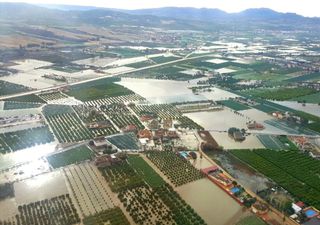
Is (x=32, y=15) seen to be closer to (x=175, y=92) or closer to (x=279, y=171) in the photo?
(x=175, y=92)

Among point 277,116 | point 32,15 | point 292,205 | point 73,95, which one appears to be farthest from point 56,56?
point 32,15

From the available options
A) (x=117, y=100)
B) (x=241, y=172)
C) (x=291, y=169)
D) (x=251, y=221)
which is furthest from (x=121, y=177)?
(x=117, y=100)

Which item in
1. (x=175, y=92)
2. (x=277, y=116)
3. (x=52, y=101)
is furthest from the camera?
(x=175, y=92)

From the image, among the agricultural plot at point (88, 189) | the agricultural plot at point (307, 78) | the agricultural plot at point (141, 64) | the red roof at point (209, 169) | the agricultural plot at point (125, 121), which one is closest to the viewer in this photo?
the agricultural plot at point (88, 189)

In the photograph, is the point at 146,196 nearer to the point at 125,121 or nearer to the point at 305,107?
the point at 125,121

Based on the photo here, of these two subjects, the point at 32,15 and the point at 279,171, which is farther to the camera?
the point at 32,15

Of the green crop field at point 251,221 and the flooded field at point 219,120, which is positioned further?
the flooded field at point 219,120

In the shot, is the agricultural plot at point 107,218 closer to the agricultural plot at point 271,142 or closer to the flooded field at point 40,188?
the flooded field at point 40,188

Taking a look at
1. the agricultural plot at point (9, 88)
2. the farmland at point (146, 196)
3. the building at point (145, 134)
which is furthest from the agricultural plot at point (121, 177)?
the agricultural plot at point (9, 88)
